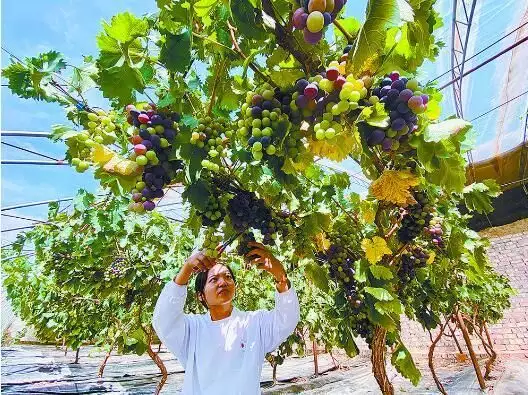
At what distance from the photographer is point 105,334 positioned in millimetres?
9141

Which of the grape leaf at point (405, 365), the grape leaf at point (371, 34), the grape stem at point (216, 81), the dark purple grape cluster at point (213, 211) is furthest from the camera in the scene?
the grape leaf at point (405, 365)

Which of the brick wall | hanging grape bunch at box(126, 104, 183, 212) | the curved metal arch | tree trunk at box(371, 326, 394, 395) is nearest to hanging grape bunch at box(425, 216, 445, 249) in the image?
tree trunk at box(371, 326, 394, 395)

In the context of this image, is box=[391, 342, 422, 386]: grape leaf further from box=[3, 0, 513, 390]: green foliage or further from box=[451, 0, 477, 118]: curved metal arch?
box=[451, 0, 477, 118]: curved metal arch

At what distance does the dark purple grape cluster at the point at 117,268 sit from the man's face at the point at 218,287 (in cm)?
287

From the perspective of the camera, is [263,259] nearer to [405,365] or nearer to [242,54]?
[242,54]

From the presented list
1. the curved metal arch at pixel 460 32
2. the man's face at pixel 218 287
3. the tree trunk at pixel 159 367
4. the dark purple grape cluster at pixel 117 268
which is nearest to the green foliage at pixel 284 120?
the man's face at pixel 218 287

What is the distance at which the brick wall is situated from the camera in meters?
9.12

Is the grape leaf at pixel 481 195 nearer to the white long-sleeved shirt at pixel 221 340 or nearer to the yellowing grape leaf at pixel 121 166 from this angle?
the white long-sleeved shirt at pixel 221 340

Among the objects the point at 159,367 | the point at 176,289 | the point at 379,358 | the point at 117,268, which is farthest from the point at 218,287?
the point at 159,367

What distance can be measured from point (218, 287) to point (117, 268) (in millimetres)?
3236

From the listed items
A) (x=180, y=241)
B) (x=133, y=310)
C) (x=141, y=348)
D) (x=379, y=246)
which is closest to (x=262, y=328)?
(x=379, y=246)

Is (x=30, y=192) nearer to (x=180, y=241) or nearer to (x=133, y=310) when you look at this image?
(x=133, y=310)

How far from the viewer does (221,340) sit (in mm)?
1672

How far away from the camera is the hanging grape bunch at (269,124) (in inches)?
40.0
